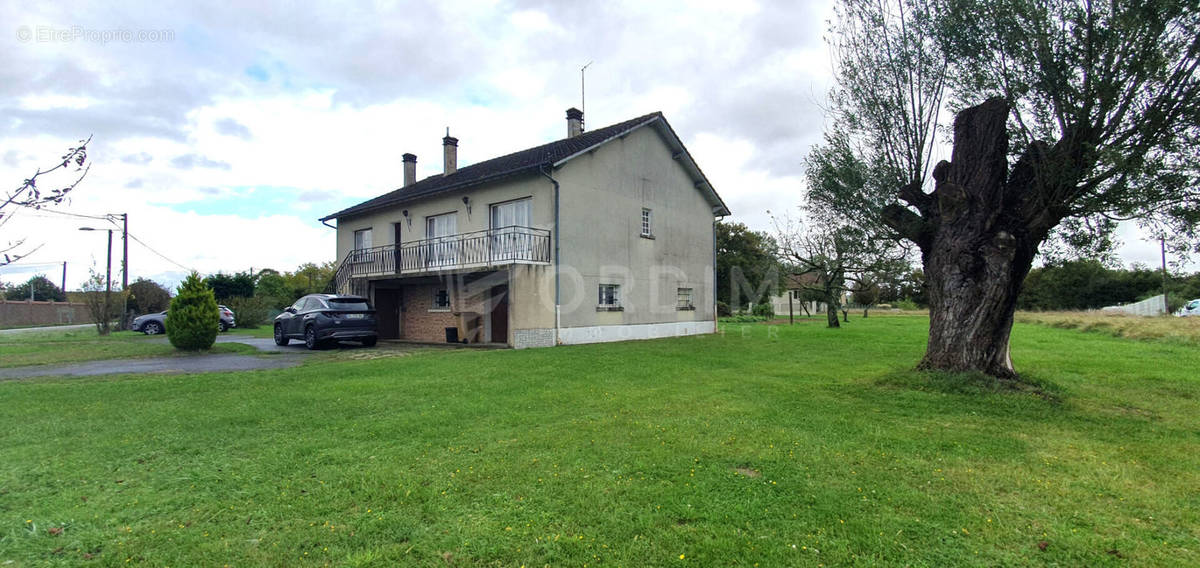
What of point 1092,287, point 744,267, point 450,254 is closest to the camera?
point 450,254

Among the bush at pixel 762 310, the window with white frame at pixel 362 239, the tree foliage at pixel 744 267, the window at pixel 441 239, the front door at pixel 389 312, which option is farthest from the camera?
the bush at pixel 762 310

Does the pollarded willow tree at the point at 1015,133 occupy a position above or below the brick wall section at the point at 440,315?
above

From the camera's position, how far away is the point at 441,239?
18.6 m

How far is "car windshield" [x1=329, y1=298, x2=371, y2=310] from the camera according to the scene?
1603 cm

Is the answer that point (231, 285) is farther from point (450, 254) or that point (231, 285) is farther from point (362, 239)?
point (450, 254)

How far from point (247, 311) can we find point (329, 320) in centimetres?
1891

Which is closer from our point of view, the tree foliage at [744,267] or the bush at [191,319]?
the bush at [191,319]

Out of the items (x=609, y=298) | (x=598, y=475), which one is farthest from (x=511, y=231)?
(x=598, y=475)

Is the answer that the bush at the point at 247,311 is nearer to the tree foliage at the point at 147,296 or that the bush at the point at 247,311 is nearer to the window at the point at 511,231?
the tree foliage at the point at 147,296

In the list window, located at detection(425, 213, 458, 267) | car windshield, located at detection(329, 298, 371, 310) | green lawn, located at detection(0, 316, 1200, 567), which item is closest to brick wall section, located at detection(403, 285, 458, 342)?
window, located at detection(425, 213, 458, 267)

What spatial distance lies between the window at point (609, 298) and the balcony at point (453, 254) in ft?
8.04

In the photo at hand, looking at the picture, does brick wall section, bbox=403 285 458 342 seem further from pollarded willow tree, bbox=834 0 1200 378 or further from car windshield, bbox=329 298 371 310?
pollarded willow tree, bbox=834 0 1200 378

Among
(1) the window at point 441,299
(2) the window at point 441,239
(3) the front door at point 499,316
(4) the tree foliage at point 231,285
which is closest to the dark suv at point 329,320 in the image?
(2) the window at point 441,239

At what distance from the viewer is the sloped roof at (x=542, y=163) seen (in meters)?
16.8
